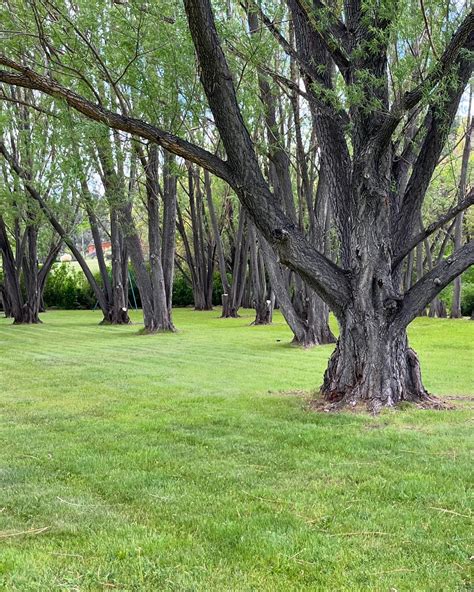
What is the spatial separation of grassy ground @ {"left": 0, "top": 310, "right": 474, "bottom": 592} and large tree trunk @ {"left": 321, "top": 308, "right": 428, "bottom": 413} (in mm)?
368

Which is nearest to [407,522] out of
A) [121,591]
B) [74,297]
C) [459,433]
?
[121,591]

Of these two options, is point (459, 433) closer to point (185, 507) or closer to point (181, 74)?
point (185, 507)

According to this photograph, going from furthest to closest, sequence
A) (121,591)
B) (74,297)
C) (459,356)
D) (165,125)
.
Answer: (74,297), (459,356), (165,125), (121,591)

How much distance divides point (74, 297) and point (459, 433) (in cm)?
3097

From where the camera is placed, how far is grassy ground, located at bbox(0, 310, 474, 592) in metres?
2.40

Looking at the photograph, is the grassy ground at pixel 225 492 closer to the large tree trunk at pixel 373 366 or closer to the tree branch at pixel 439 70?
the large tree trunk at pixel 373 366

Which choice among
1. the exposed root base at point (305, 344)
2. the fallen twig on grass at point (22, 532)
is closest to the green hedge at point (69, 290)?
the exposed root base at point (305, 344)

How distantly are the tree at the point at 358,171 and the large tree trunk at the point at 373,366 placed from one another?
11 millimetres

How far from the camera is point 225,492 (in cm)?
342

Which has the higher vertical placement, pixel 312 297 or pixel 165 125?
pixel 165 125

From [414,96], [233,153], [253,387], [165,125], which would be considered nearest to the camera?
[414,96]

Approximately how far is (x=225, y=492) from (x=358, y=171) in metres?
4.09

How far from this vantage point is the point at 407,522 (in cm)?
293

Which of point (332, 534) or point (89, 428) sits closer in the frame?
point (332, 534)
